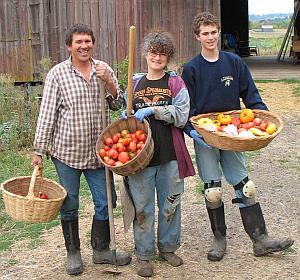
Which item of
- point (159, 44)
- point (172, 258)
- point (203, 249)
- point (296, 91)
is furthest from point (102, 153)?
point (296, 91)

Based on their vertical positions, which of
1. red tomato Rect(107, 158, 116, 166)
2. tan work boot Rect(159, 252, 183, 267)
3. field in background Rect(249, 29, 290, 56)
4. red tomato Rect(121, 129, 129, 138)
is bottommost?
field in background Rect(249, 29, 290, 56)

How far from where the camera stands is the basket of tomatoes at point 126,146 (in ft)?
12.9

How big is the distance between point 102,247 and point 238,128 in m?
1.39

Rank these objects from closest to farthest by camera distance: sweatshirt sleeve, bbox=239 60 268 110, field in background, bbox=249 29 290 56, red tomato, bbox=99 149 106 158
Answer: red tomato, bbox=99 149 106 158 → sweatshirt sleeve, bbox=239 60 268 110 → field in background, bbox=249 29 290 56

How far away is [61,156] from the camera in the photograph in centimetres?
427

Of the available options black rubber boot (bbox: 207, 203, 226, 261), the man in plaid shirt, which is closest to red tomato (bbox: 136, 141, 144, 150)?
the man in plaid shirt

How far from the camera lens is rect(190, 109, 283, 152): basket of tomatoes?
400cm

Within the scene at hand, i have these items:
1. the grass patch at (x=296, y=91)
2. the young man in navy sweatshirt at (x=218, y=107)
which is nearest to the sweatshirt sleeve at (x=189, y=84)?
the young man in navy sweatshirt at (x=218, y=107)

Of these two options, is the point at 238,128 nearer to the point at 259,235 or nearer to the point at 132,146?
the point at 132,146

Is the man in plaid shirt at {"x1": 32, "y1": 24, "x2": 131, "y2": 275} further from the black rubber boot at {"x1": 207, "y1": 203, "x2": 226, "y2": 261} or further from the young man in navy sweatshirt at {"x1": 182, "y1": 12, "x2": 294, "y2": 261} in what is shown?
the black rubber boot at {"x1": 207, "y1": 203, "x2": 226, "y2": 261}

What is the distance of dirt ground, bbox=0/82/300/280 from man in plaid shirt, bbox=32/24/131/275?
39 centimetres

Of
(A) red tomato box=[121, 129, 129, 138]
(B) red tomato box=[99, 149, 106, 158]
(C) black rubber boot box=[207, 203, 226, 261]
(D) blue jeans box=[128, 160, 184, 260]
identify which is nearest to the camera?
(B) red tomato box=[99, 149, 106, 158]

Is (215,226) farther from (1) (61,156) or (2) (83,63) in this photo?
(2) (83,63)

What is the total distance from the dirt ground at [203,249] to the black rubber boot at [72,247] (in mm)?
60
